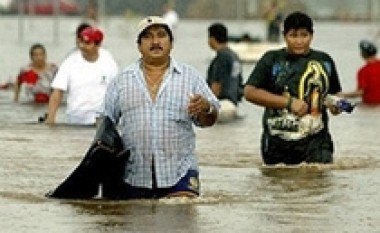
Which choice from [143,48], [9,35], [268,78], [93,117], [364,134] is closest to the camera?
[143,48]

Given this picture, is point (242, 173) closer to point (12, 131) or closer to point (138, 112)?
point (138, 112)

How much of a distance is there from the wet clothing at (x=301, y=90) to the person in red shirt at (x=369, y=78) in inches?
412

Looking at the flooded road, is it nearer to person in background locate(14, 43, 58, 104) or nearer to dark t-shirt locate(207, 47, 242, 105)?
dark t-shirt locate(207, 47, 242, 105)

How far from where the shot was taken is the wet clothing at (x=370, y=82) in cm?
2316

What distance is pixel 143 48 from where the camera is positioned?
10.3m

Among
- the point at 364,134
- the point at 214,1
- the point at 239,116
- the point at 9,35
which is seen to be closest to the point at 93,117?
the point at 364,134

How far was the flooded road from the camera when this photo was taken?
9477 mm

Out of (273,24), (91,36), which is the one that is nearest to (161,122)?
(91,36)

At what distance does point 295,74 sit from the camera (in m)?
12.4

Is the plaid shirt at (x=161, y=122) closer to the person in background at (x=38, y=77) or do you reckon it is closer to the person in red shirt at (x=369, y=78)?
the person in background at (x=38, y=77)

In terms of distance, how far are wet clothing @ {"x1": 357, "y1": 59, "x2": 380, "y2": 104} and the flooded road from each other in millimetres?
2997

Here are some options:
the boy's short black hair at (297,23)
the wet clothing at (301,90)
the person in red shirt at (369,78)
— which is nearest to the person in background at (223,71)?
the person in red shirt at (369,78)

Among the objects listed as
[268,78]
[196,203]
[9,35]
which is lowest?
[196,203]

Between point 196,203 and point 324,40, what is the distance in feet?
130
